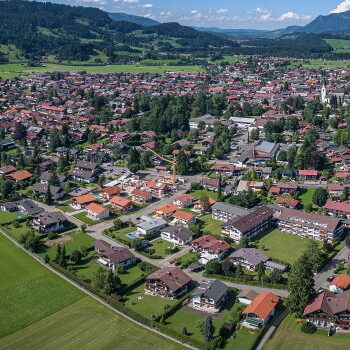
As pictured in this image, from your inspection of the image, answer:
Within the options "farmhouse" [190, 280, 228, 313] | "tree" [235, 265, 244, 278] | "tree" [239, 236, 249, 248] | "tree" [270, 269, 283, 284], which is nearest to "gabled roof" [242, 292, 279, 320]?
"farmhouse" [190, 280, 228, 313]

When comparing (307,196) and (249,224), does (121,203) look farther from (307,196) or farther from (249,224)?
(307,196)

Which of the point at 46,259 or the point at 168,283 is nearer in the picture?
the point at 168,283

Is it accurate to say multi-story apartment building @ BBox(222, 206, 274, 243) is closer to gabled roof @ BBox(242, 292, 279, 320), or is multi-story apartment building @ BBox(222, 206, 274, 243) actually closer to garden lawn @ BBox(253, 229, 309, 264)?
garden lawn @ BBox(253, 229, 309, 264)

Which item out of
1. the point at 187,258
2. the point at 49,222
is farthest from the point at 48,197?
the point at 187,258

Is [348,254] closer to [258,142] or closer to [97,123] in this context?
[258,142]

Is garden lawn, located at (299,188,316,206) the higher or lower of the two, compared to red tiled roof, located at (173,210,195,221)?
higher

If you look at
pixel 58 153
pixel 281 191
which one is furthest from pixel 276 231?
pixel 58 153
